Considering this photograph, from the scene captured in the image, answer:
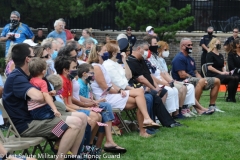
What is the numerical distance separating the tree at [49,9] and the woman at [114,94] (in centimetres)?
1443

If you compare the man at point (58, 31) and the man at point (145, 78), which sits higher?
the man at point (58, 31)

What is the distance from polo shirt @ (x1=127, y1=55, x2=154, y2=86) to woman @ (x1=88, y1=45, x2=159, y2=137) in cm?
119

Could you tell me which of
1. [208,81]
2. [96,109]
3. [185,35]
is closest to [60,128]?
[96,109]

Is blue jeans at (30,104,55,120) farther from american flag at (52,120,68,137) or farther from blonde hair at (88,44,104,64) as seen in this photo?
blonde hair at (88,44,104,64)

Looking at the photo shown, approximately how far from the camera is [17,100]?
8.03 metres

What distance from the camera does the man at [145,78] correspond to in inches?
467

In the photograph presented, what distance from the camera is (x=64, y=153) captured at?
8.01 m

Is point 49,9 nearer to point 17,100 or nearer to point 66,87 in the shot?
point 66,87

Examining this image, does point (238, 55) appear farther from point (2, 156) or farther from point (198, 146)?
point (2, 156)

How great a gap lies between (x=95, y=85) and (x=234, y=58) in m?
6.91

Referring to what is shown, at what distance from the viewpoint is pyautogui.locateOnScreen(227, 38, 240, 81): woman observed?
54.3 ft

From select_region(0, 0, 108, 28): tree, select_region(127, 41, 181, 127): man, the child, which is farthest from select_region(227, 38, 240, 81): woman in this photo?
select_region(0, 0, 108, 28): tree

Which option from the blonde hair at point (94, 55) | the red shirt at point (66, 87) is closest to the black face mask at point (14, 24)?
the blonde hair at point (94, 55)

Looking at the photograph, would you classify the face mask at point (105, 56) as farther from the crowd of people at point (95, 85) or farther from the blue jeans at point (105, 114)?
the blue jeans at point (105, 114)
